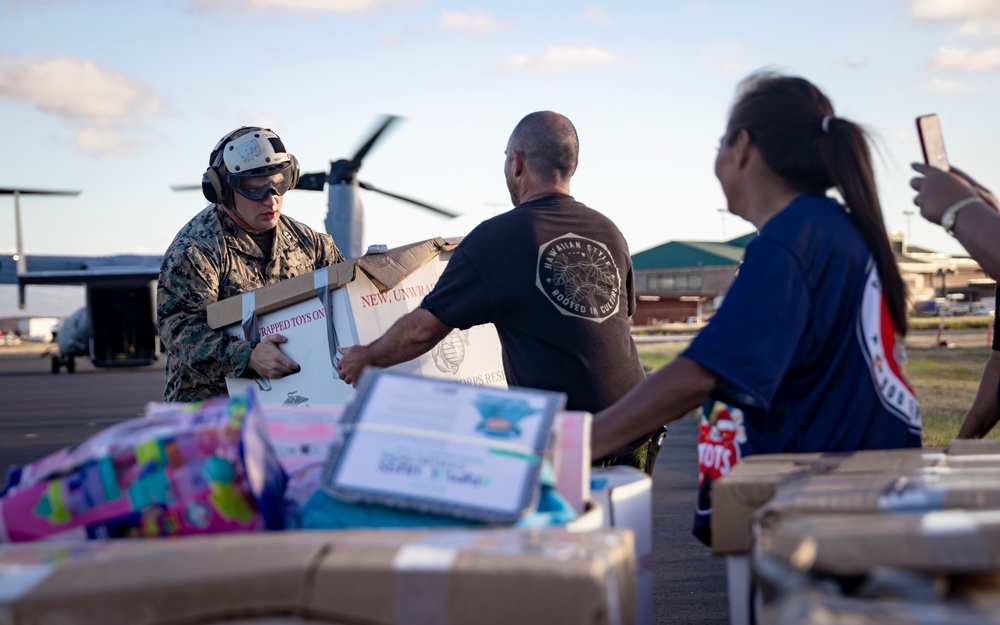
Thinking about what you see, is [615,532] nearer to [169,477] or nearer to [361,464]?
[361,464]

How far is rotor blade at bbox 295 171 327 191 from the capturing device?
15.7 meters

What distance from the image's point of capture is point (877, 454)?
6.23 feet

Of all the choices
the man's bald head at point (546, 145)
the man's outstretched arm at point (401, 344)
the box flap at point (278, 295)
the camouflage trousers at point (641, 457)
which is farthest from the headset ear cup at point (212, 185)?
the camouflage trousers at point (641, 457)

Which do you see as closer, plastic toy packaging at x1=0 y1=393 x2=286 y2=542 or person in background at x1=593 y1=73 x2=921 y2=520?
plastic toy packaging at x1=0 y1=393 x2=286 y2=542

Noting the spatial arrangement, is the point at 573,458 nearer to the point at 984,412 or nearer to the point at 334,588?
the point at 334,588

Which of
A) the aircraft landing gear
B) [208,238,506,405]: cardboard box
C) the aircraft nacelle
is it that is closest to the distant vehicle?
the aircraft nacelle

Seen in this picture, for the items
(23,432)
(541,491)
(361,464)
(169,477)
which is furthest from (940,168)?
(23,432)

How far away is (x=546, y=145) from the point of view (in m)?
3.50

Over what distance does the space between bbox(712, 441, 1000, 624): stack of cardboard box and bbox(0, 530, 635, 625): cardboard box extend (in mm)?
235

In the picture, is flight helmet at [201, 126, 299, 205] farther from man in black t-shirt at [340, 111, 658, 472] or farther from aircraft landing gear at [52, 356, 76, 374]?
aircraft landing gear at [52, 356, 76, 374]

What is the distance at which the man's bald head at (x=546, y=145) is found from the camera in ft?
11.5

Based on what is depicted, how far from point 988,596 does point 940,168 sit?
1319 millimetres

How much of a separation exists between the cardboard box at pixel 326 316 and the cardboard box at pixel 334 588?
7.39 feet

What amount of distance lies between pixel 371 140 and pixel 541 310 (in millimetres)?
13175
